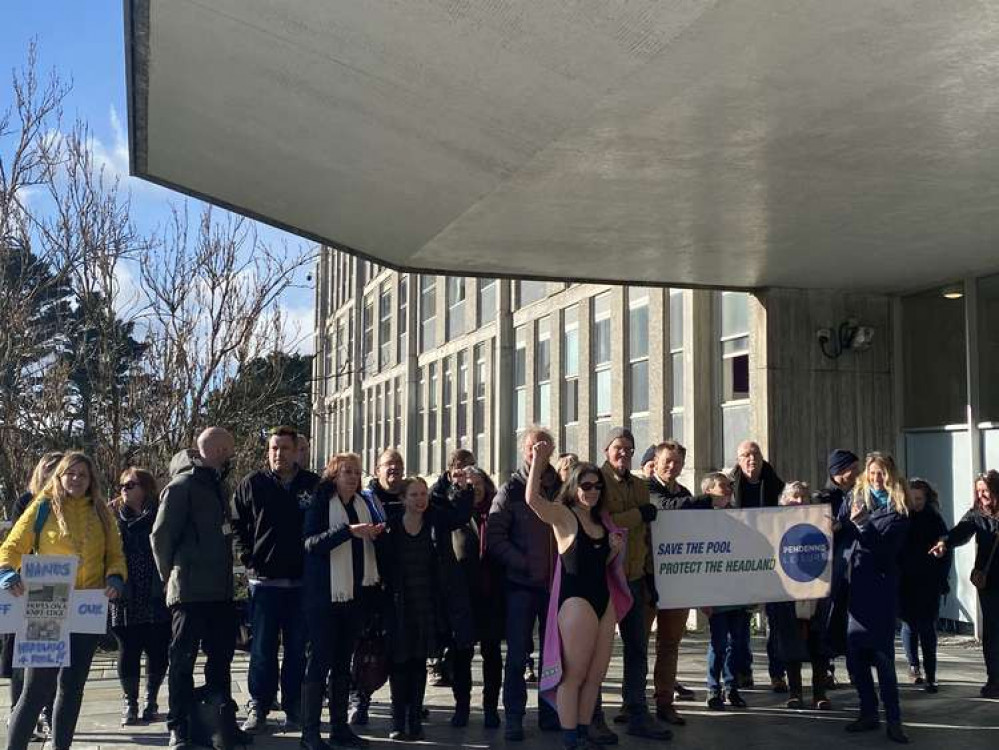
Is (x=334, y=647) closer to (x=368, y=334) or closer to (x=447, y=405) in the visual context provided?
(x=447, y=405)

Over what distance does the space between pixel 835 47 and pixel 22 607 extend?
5675 mm

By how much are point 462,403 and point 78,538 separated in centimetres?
2571

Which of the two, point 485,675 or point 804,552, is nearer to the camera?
point 485,675

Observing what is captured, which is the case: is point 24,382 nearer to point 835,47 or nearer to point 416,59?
point 416,59

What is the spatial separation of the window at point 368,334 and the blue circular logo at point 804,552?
3612 centimetres

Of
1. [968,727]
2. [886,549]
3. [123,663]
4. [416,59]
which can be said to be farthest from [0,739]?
[968,727]

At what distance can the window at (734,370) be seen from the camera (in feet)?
50.1

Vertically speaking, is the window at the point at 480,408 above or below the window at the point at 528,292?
below

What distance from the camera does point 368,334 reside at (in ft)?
154

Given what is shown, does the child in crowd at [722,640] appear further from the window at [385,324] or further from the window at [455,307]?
the window at [385,324]

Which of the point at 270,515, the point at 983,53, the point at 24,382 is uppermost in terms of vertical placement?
the point at 983,53

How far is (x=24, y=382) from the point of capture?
46.3ft

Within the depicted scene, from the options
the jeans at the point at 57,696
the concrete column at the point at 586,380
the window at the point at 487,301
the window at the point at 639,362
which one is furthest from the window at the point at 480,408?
the jeans at the point at 57,696

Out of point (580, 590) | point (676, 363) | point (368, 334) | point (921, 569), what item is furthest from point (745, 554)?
point (368, 334)
